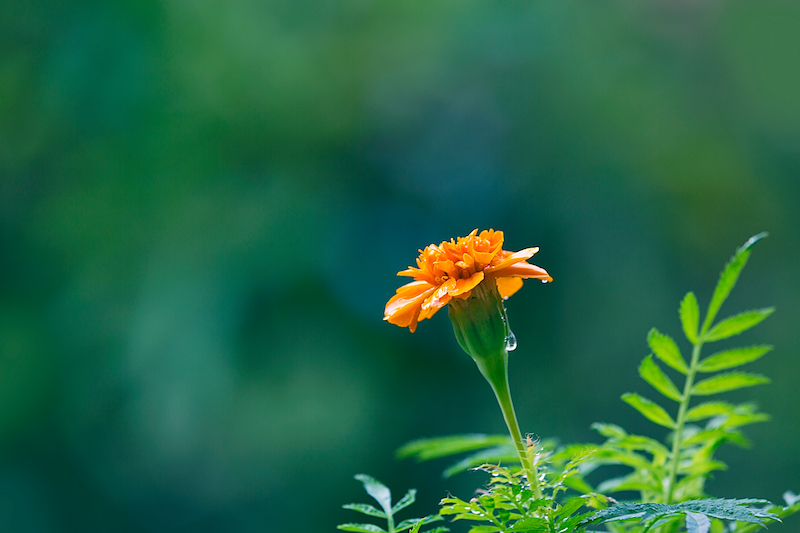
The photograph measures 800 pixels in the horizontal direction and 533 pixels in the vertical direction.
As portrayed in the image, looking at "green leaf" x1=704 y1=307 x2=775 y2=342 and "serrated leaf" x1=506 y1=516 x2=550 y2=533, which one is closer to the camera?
"serrated leaf" x1=506 y1=516 x2=550 y2=533

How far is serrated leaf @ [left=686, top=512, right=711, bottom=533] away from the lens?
19cm

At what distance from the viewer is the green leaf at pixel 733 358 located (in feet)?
1.02

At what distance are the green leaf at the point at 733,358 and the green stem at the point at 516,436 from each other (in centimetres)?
12

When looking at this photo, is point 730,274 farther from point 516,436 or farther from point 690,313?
point 516,436

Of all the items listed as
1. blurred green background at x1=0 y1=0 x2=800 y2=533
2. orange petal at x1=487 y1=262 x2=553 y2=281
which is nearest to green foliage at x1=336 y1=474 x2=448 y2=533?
orange petal at x1=487 y1=262 x2=553 y2=281

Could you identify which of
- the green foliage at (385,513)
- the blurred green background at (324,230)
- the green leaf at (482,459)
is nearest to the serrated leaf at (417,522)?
the green foliage at (385,513)

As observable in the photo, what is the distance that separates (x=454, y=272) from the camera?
28 cm

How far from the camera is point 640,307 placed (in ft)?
6.26

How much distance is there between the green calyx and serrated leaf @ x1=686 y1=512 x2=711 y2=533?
0.34 feet

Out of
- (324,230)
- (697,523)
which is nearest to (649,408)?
(697,523)

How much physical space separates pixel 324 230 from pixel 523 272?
1561mm

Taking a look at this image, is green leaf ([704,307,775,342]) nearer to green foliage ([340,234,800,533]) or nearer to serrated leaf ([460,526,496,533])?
green foliage ([340,234,800,533])

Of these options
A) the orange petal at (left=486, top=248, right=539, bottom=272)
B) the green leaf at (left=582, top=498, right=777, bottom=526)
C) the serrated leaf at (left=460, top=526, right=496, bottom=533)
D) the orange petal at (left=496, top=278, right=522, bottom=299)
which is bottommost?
the green leaf at (left=582, top=498, right=777, bottom=526)

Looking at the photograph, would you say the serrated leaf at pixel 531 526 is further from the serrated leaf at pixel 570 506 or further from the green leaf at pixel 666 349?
the green leaf at pixel 666 349
